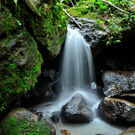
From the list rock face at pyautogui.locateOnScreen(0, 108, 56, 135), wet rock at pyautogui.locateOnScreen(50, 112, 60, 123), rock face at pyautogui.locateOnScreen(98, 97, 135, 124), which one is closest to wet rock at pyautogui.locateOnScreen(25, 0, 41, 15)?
rock face at pyautogui.locateOnScreen(0, 108, 56, 135)

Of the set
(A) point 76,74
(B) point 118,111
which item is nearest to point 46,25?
(A) point 76,74

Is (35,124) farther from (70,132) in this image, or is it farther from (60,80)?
(60,80)

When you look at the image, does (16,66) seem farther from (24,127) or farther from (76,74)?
(76,74)

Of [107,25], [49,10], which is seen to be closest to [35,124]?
[49,10]

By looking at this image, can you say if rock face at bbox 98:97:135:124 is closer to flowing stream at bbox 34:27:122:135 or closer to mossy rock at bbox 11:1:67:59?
flowing stream at bbox 34:27:122:135

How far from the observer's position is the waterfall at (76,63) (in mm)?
5641

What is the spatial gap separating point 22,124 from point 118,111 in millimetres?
2941

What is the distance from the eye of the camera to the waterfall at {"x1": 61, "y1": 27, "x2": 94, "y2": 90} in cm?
564

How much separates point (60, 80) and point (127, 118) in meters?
3.22

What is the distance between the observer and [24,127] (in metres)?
2.82

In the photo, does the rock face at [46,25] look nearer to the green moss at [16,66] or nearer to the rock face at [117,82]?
the green moss at [16,66]

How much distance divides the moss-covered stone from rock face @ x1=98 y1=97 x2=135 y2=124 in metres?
2.68

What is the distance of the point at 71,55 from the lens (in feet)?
18.8

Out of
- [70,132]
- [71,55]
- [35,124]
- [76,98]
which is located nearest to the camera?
[35,124]
